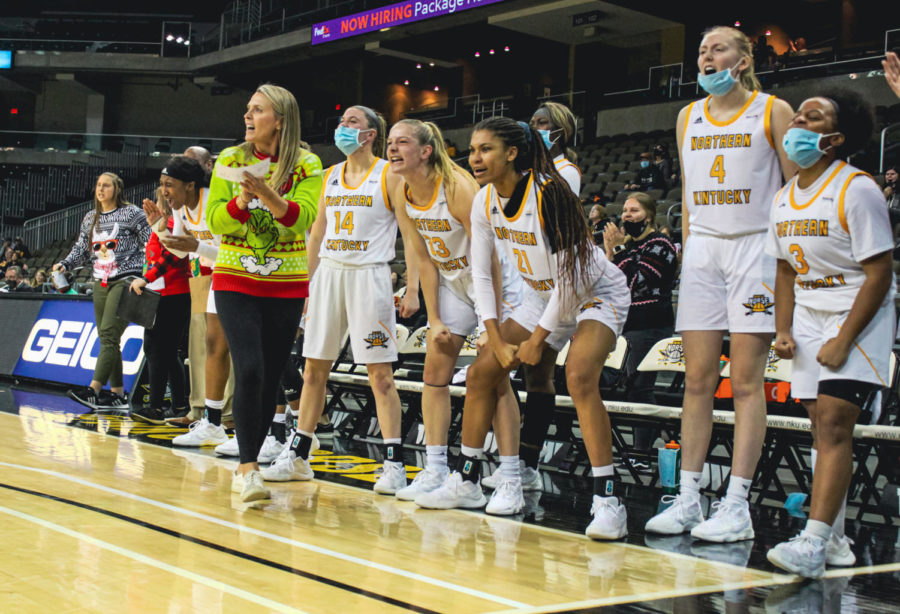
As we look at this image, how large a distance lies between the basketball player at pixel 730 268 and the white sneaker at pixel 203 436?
10.2 ft

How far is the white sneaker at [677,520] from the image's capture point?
3643mm

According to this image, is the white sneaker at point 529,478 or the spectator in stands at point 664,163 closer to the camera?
the white sneaker at point 529,478

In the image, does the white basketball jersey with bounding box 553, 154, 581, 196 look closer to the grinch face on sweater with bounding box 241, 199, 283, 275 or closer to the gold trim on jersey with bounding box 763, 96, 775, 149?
the gold trim on jersey with bounding box 763, 96, 775, 149

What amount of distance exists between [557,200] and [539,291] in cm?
45

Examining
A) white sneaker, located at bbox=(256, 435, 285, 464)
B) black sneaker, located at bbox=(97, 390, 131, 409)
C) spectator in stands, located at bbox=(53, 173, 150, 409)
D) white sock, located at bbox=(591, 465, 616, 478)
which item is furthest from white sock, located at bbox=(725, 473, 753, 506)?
black sneaker, located at bbox=(97, 390, 131, 409)

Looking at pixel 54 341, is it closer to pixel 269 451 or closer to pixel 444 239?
pixel 269 451

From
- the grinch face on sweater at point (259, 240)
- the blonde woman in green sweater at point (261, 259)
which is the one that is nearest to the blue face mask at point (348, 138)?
the blonde woman in green sweater at point (261, 259)

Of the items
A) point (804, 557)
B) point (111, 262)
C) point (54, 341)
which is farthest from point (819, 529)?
point (54, 341)

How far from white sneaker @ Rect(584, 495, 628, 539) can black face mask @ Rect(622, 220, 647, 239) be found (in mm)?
2830

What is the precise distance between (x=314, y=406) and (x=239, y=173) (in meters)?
1.36

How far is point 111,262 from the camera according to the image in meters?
7.23

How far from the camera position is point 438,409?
4336 mm

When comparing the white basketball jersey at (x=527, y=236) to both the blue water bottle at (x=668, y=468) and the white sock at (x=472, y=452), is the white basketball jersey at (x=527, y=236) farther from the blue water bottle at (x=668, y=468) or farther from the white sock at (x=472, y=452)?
the blue water bottle at (x=668, y=468)

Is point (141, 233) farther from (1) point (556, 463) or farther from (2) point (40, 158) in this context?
(2) point (40, 158)
